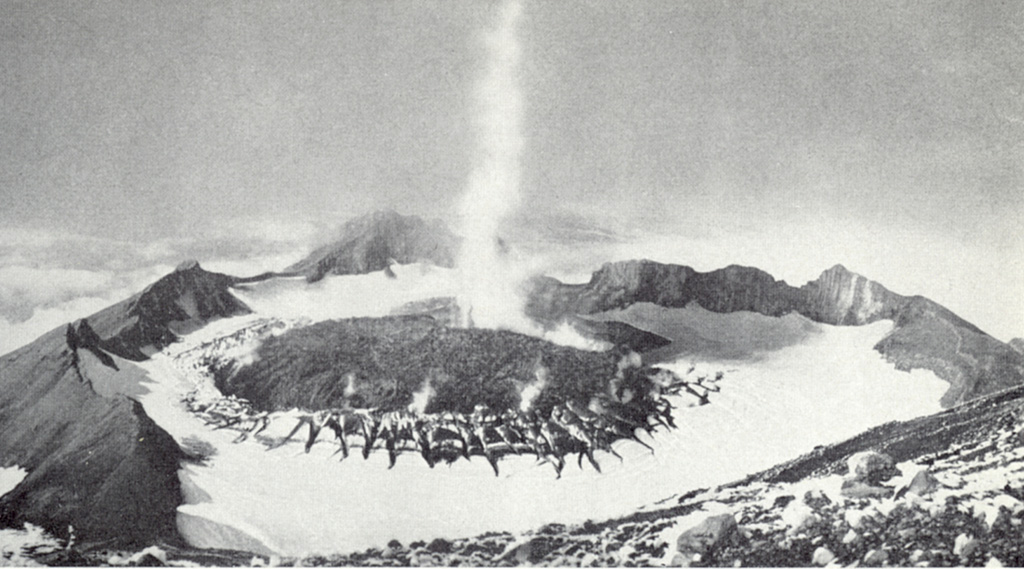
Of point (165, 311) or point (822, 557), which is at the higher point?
point (165, 311)

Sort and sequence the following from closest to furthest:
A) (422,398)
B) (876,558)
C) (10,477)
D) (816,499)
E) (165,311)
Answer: (876,558)
(816,499)
(10,477)
(422,398)
(165,311)

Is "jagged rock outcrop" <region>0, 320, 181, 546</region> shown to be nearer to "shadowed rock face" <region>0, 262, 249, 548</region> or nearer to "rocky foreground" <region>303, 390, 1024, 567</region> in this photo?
"shadowed rock face" <region>0, 262, 249, 548</region>

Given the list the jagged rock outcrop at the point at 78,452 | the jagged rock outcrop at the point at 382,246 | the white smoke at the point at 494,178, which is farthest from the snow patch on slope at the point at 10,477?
the white smoke at the point at 494,178

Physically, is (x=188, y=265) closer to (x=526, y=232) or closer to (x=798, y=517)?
(x=526, y=232)

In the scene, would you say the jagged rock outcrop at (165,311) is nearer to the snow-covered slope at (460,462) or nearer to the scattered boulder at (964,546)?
the snow-covered slope at (460,462)

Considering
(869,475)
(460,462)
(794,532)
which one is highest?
(460,462)

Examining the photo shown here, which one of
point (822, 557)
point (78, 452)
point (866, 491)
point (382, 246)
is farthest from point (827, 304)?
point (78, 452)

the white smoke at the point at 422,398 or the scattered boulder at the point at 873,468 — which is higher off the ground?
the white smoke at the point at 422,398

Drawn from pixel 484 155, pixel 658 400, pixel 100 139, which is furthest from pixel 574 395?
pixel 100 139
